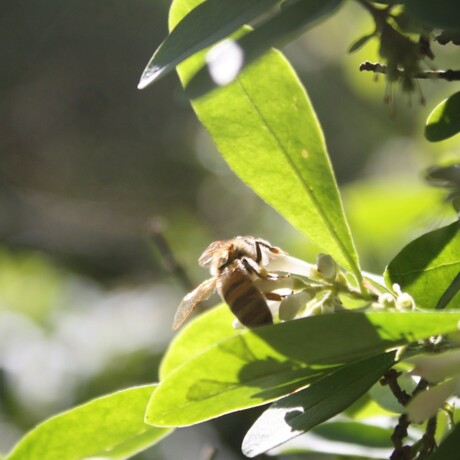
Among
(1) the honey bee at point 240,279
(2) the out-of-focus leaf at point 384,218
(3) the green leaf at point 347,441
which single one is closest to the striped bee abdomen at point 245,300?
(1) the honey bee at point 240,279

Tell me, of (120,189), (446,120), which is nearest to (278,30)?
(446,120)

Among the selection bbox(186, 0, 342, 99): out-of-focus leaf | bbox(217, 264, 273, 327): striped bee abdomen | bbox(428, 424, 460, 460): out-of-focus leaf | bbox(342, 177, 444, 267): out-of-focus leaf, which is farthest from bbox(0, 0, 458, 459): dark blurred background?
bbox(428, 424, 460, 460): out-of-focus leaf

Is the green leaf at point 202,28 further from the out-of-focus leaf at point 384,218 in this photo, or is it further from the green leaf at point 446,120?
the out-of-focus leaf at point 384,218

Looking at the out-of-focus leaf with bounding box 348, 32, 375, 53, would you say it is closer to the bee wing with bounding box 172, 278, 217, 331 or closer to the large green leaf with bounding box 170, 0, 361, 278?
the large green leaf with bounding box 170, 0, 361, 278

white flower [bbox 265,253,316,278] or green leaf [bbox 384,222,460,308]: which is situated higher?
white flower [bbox 265,253,316,278]

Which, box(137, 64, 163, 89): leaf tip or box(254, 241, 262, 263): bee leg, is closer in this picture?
box(137, 64, 163, 89): leaf tip

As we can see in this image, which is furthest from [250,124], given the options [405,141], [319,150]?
[405,141]
